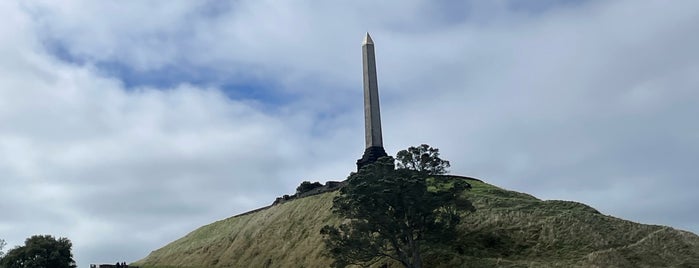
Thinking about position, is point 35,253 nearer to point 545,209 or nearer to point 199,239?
point 199,239

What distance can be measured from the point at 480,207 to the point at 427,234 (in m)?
9.76

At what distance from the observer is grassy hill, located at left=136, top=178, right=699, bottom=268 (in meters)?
41.7

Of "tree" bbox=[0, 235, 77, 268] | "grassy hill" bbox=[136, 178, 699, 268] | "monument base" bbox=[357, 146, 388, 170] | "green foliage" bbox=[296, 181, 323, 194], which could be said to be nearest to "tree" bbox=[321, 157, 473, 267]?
"grassy hill" bbox=[136, 178, 699, 268]

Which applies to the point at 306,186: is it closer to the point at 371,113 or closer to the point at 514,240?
the point at 371,113

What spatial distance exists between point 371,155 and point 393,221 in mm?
16945

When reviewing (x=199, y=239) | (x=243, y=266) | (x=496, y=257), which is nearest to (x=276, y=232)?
(x=243, y=266)

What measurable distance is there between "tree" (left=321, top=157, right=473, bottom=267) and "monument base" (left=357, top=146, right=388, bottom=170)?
1514cm

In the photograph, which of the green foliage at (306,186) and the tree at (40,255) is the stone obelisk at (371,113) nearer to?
the green foliage at (306,186)

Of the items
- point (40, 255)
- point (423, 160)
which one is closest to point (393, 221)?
point (423, 160)

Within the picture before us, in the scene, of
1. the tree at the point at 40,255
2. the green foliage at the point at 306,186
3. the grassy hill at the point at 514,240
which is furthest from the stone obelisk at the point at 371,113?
the tree at the point at 40,255

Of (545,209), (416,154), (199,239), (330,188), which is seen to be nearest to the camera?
(416,154)

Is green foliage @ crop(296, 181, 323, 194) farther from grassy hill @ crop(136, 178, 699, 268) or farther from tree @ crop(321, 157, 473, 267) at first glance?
tree @ crop(321, 157, 473, 267)

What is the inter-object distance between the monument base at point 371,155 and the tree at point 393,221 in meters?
15.1

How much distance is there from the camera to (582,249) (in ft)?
141
